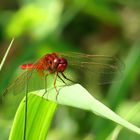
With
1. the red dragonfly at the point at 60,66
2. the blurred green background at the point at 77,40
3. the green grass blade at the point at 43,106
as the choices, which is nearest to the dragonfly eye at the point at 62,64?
the red dragonfly at the point at 60,66

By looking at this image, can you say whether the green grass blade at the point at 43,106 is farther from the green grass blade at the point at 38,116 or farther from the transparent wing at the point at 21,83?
the transparent wing at the point at 21,83

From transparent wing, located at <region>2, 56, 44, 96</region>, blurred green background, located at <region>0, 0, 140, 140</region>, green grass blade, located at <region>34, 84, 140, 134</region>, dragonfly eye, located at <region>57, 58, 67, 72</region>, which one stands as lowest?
blurred green background, located at <region>0, 0, 140, 140</region>

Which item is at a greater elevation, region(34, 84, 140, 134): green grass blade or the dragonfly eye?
region(34, 84, 140, 134): green grass blade

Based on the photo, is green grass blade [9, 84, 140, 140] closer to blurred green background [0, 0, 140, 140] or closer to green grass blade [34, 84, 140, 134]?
green grass blade [34, 84, 140, 134]

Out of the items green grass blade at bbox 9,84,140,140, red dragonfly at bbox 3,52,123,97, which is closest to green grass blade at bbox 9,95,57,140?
green grass blade at bbox 9,84,140,140

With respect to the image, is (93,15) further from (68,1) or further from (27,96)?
(27,96)
